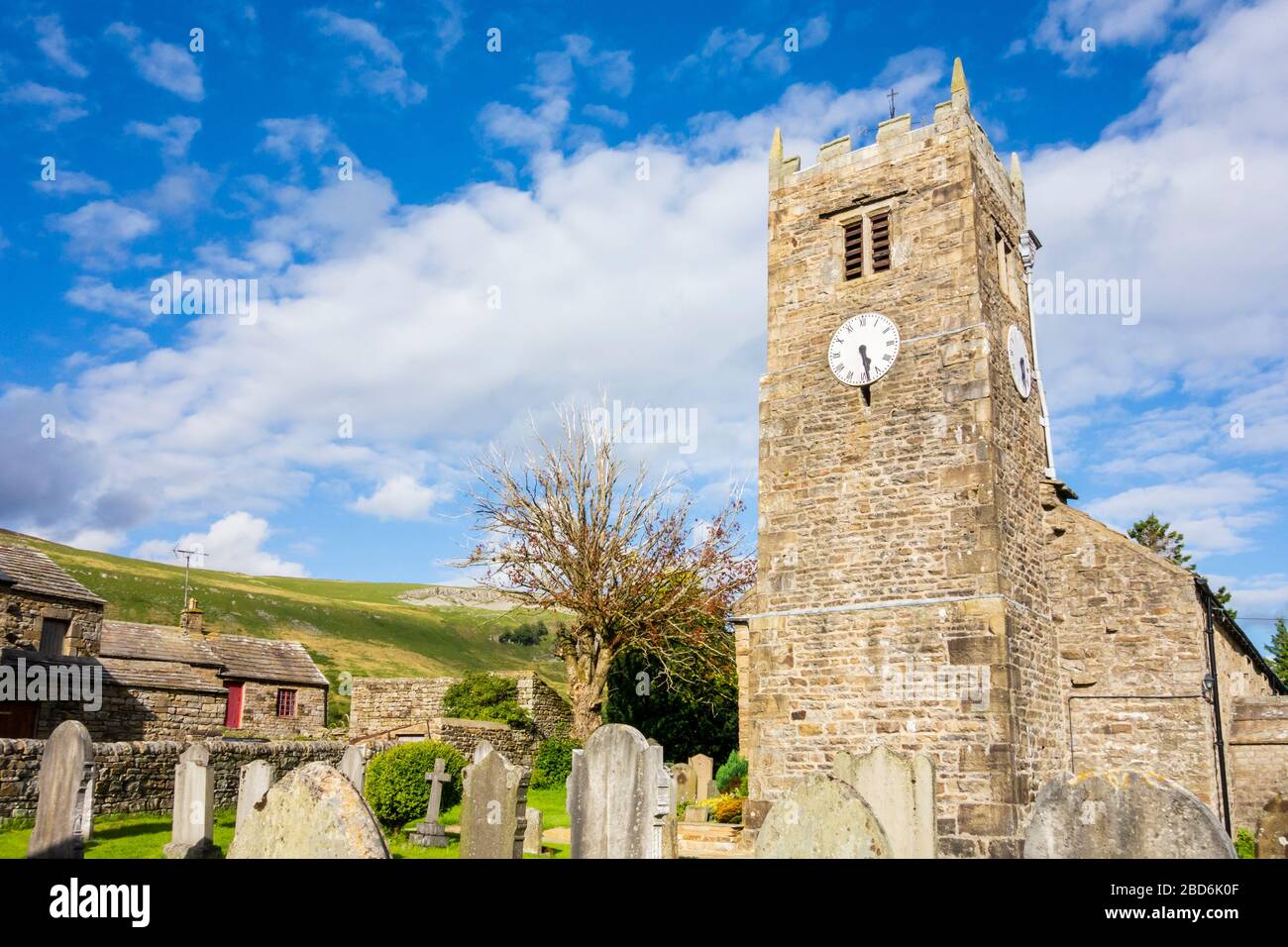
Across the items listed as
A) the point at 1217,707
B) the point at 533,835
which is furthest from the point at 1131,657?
the point at 533,835

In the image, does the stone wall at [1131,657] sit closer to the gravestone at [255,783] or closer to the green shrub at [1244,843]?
the green shrub at [1244,843]

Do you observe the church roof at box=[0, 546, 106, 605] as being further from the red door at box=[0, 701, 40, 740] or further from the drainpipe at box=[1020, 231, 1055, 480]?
the drainpipe at box=[1020, 231, 1055, 480]

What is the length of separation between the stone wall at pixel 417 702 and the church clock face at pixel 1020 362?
19581 millimetres

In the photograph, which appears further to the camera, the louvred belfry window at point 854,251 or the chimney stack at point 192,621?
the chimney stack at point 192,621

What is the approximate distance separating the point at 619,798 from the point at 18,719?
75.0 feet

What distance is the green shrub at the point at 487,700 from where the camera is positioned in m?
30.7

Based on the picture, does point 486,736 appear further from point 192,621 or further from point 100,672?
point 192,621

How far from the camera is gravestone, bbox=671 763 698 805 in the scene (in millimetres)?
19969

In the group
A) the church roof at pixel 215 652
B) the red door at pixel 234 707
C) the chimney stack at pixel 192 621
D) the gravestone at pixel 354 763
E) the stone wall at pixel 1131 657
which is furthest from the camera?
the chimney stack at pixel 192 621

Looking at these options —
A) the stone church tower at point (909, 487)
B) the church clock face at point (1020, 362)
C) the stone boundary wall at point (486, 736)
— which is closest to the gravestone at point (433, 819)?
the stone church tower at point (909, 487)

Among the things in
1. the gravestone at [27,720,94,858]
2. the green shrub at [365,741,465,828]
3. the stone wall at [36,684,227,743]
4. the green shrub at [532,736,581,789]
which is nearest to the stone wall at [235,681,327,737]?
the stone wall at [36,684,227,743]

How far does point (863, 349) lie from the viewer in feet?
58.3
